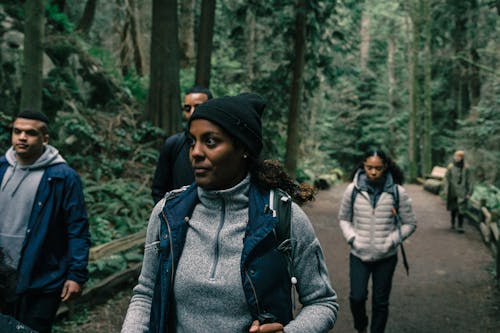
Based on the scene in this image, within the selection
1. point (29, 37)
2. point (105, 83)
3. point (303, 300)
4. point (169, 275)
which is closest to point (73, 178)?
point (169, 275)

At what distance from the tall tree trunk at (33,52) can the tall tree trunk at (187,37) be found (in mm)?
15531

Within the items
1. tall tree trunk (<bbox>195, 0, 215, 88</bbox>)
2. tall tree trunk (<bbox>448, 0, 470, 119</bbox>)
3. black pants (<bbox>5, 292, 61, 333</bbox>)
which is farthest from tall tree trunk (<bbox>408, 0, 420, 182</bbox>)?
black pants (<bbox>5, 292, 61, 333</bbox>)

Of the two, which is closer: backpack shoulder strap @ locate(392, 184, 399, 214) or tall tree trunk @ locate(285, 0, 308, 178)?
backpack shoulder strap @ locate(392, 184, 399, 214)

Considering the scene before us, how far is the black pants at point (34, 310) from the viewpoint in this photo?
13.2ft

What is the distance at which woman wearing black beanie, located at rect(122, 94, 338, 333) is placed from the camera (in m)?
2.15

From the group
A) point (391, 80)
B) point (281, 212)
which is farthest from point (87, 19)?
point (391, 80)

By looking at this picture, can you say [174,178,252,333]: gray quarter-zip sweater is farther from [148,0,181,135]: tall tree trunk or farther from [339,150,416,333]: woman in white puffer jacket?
[148,0,181,135]: tall tree trunk

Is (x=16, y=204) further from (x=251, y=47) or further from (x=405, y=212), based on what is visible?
(x=251, y=47)

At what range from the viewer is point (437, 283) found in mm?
9492

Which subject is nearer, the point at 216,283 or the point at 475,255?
the point at 216,283

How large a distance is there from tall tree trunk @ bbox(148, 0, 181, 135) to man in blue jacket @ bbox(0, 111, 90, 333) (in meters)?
9.42

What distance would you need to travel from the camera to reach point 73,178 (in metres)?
4.32

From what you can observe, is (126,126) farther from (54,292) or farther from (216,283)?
(216,283)

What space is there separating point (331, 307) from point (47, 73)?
1248 cm
